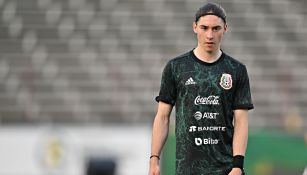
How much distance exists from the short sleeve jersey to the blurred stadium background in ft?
21.0

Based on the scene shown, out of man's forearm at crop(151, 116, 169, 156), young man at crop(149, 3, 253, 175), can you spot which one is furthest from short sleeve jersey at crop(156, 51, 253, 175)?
man's forearm at crop(151, 116, 169, 156)

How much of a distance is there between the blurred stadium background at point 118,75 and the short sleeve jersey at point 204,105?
252 inches

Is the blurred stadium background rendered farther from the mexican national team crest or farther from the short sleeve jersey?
the mexican national team crest

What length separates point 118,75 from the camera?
1358 centimetres

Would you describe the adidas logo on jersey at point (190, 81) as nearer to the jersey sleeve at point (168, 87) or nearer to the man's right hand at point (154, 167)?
the jersey sleeve at point (168, 87)

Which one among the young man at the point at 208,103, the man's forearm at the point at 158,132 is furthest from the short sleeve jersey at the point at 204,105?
the man's forearm at the point at 158,132

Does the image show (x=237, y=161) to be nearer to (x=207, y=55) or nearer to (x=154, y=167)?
(x=154, y=167)

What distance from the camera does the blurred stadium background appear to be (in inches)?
449

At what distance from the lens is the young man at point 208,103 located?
469cm

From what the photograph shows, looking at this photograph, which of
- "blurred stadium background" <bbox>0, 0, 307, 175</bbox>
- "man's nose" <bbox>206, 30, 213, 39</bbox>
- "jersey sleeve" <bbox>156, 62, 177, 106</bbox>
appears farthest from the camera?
"blurred stadium background" <bbox>0, 0, 307, 175</bbox>

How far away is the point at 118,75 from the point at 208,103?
895 cm

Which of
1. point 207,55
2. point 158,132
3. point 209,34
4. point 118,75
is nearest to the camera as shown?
point 209,34

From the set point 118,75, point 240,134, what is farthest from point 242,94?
point 118,75

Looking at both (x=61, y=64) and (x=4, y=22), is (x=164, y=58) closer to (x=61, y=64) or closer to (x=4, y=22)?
(x=61, y=64)
